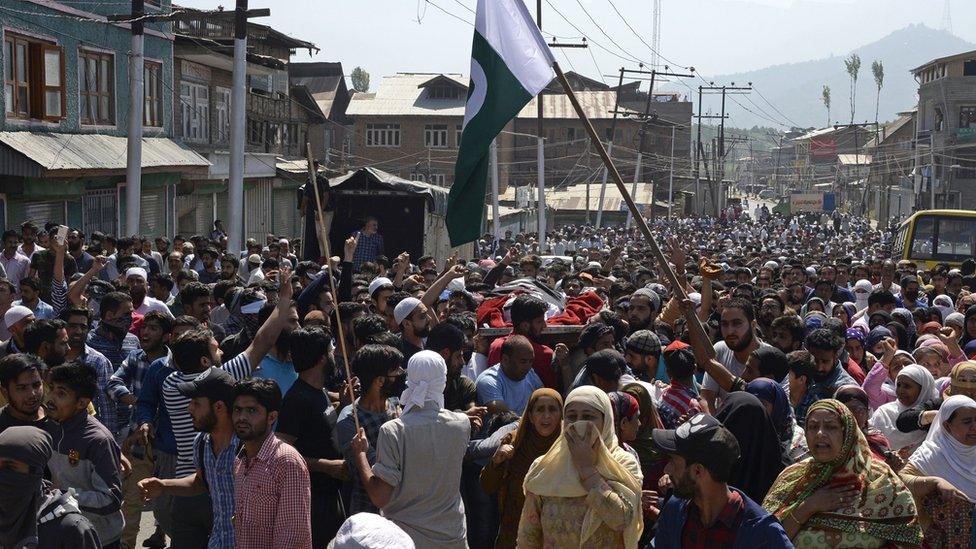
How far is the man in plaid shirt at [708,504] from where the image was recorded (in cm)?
416

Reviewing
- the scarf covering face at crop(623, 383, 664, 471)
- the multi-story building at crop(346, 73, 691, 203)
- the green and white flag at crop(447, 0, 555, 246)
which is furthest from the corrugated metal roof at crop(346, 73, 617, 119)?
the scarf covering face at crop(623, 383, 664, 471)

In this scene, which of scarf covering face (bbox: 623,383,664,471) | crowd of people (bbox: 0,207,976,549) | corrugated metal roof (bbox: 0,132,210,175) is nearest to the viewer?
crowd of people (bbox: 0,207,976,549)

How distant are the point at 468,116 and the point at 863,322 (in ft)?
18.6

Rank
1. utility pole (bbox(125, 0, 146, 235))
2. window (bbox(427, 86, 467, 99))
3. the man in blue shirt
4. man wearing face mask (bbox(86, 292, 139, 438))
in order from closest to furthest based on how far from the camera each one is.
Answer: the man in blue shirt → man wearing face mask (bbox(86, 292, 139, 438)) → utility pole (bbox(125, 0, 146, 235)) → window (bbox(427, 86, 467, 99))

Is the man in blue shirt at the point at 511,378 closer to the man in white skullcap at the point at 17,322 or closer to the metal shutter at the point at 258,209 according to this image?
the man in white skullcap at the point at 17,322

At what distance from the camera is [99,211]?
80.2ft

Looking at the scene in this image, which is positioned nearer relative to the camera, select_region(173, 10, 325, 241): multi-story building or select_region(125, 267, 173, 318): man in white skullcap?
select_region(125, 267, 173, 318): man in white skullcap

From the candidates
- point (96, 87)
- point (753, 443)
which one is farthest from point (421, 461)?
point (96, 87)

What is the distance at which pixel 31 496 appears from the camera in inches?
179

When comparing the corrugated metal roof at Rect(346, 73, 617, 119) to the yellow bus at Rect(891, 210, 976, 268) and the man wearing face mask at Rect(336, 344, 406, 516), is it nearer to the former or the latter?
the yellow bus at Rect(891, 210, 976, 268)

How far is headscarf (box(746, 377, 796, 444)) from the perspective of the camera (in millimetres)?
5957

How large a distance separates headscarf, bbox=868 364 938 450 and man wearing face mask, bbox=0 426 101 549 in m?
4.26

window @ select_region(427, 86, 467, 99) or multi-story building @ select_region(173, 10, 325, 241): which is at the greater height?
window @ select_region(427, 86, 467, 99)

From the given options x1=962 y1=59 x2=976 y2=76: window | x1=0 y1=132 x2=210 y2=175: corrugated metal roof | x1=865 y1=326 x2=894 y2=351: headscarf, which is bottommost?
x1=865 y1=326 x2=894 y2=351: headscarf
